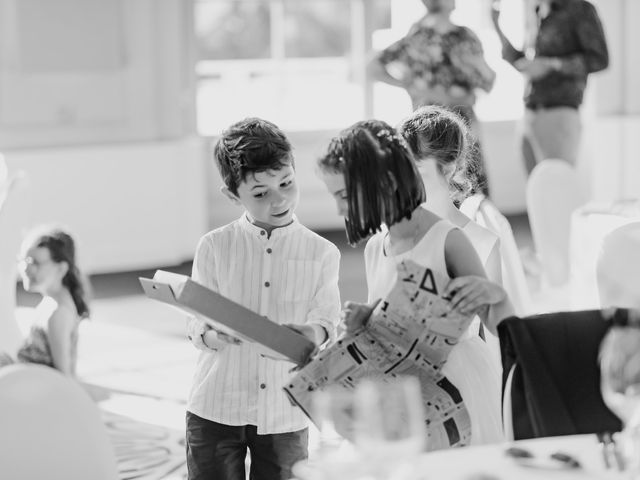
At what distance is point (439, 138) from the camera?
2674 mm

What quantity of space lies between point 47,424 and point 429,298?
2.28 feet

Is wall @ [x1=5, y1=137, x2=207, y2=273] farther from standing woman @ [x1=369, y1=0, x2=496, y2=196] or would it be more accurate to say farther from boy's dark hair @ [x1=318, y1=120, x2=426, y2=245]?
boy's dark hair @ [x1=318, y1=120, x2=426, y2=245]

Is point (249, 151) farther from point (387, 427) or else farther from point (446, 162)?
point (387, 427)

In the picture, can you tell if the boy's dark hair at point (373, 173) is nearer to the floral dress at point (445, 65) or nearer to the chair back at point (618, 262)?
the chair back at point (618, 262)

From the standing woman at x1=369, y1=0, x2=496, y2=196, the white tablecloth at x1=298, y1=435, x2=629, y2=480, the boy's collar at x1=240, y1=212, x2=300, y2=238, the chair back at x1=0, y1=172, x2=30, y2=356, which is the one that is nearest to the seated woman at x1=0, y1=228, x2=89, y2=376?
the chair back at x1=0, y1=172, x2=30, y2=356

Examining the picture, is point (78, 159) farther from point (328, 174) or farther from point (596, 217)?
point (328, 174)

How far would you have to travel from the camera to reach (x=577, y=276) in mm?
4781

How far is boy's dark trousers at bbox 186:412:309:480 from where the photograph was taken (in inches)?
98.7

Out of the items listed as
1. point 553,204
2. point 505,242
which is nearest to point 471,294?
point 505,242

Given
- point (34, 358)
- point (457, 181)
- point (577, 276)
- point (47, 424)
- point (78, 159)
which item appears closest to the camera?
point (47, 424)

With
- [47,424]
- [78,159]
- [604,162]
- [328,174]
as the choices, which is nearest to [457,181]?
[328,174]

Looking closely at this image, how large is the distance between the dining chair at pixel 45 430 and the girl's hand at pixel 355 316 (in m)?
0.49

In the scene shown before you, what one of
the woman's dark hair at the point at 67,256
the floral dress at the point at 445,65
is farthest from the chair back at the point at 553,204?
the woman's dark hair at the point at 67,256

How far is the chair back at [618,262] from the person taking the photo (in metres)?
2.67
